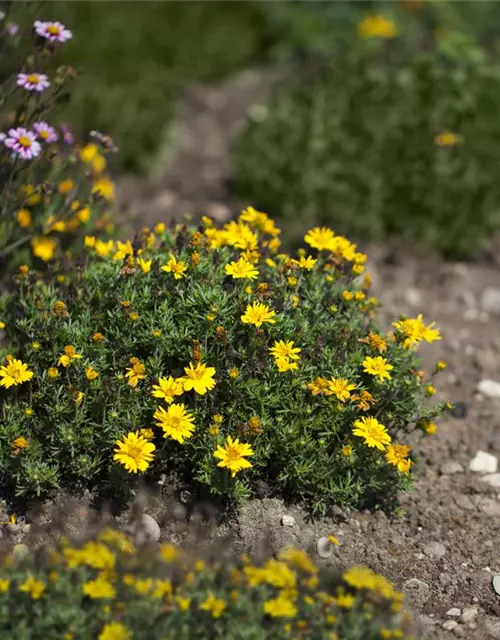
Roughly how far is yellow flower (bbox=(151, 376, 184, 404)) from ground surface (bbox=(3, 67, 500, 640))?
0.42 m

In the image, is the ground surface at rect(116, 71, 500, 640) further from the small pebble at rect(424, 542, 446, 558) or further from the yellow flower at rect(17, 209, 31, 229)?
the yellow flower at rect(17, 209, 31, 229)

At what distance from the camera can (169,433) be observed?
10.3 feet

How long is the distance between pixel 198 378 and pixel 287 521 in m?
0.61

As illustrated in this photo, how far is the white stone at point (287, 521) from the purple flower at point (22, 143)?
160cm

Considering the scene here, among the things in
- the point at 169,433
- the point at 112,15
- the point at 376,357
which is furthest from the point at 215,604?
the point at 112,15

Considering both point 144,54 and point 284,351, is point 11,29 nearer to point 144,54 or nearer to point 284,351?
point 284,351

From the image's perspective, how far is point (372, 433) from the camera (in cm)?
328

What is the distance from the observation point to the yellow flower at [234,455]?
3.11 metres

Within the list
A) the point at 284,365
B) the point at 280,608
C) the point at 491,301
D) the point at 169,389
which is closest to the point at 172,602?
the point at 280,608

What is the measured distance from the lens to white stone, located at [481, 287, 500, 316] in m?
5.26

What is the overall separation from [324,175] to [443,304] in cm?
101

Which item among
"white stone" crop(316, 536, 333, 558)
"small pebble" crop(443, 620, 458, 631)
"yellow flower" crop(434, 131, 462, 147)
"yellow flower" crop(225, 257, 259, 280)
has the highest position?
"yellow flower" crop(225, 257, 259, 280)

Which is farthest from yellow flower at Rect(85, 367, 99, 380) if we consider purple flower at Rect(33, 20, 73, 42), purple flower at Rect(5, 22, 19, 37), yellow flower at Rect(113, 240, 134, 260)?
purple flower at Rect(5, 22, 19, 37)

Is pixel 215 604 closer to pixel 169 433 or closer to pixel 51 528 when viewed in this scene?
pixel 169 433
